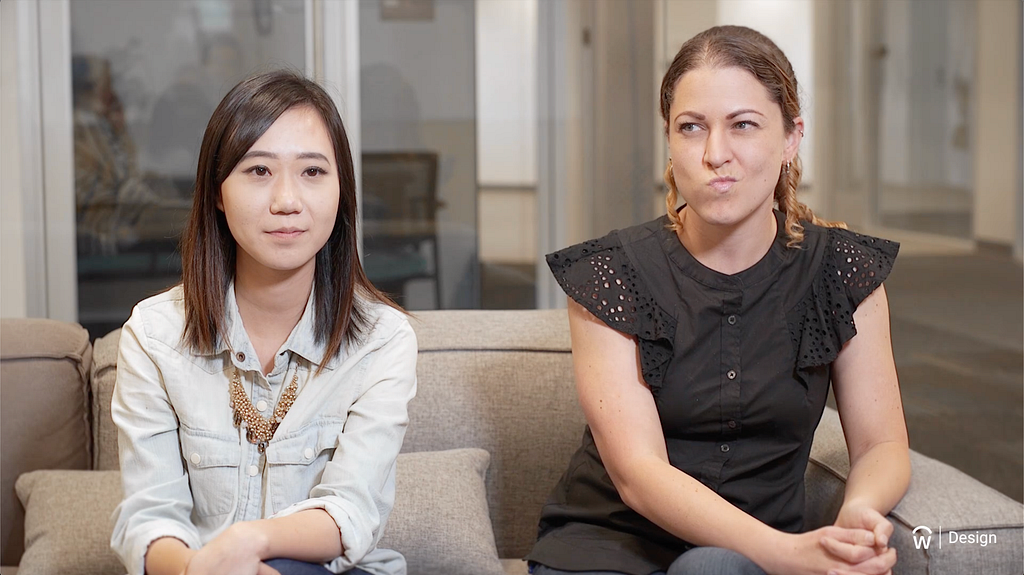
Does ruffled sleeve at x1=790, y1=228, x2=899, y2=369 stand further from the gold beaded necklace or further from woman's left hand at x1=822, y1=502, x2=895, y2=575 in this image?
the gold beaded necklace

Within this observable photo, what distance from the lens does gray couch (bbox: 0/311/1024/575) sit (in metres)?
1.72

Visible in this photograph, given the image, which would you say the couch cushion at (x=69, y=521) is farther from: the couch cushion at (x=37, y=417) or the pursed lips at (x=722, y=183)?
the pursed lips at (x=722, y=183)

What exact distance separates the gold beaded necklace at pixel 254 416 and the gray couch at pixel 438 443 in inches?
13.8

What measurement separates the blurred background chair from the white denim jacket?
63.9 inches

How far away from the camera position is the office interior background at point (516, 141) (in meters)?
2.95

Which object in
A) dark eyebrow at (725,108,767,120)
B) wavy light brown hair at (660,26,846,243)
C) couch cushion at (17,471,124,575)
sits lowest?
couch cushion at (17,471,124,575)

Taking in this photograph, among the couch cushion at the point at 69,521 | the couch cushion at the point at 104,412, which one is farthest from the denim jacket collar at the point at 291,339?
the couch cushion at the point at 104,412

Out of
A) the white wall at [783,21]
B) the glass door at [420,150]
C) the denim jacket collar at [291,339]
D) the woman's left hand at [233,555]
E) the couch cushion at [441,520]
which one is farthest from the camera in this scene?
the white wall at [783,21]

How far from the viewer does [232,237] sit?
1494mm

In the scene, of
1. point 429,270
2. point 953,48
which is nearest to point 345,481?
point 429,270

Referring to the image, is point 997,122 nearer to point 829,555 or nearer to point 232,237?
point 829,555

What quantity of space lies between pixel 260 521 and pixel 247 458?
169 mm

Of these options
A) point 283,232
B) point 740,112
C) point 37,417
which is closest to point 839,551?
point 740,112

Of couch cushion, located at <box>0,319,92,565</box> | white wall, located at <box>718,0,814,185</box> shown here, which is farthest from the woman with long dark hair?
white wall, located at <box>718,0,814,185</box>
